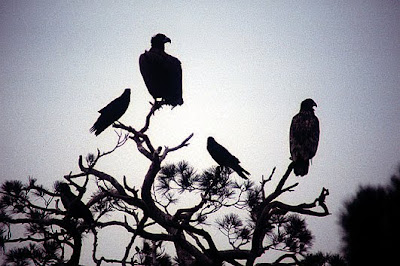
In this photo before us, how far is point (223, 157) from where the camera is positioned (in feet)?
12.2

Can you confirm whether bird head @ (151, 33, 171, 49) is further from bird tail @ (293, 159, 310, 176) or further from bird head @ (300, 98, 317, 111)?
bird tail @ (293, 159, 310, 176)

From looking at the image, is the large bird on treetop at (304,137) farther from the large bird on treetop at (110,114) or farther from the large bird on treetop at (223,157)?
the large bird on treetop at (110,114)

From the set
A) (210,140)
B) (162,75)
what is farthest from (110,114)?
(210,140)

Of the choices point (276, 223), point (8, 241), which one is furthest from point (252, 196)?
point (8, 241)

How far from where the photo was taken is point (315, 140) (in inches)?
164

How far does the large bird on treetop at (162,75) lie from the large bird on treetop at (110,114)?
18.4 inches

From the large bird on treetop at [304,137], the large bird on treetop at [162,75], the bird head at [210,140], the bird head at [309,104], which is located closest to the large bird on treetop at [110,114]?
the large bird on treetop at [162,75]

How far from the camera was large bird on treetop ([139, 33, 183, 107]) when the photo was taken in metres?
4.02

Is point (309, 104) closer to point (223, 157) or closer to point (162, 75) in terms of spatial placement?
point (223, 157)

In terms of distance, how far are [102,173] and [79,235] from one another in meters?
0.77

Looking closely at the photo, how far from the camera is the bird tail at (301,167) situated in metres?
3.55

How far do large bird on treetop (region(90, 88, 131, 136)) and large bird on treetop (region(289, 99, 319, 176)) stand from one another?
246 centimetres

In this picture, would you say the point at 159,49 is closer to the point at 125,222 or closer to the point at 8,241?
the point at 125,222

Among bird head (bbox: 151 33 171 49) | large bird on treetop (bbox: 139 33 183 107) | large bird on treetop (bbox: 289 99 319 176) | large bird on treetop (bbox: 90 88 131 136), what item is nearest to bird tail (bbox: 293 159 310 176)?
large bird on treetop (bbox: 289 99 319 176)
